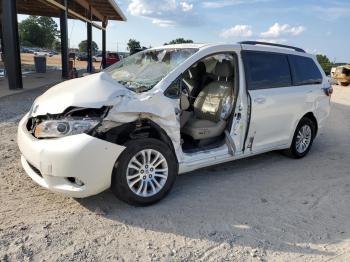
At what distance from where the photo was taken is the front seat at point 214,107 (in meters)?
5.02

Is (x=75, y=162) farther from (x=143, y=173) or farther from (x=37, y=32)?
(x=37, y=32)

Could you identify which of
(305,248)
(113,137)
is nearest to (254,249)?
(305,248)

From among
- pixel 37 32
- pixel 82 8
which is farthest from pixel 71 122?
pixel 37 32

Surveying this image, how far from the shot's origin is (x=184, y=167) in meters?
4.56

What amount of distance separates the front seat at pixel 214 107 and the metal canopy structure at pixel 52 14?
997 cm

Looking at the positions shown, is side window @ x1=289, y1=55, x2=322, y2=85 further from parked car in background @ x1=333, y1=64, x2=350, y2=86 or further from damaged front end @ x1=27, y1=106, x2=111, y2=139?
parked car in background @ x1=333, y1=64, x2=350, y2=86

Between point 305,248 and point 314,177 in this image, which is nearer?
point 305,248

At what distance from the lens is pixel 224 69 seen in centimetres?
537

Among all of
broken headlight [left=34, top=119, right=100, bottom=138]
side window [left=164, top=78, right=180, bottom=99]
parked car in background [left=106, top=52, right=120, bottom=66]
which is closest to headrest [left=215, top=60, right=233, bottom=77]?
side window [left=164, top=78, right=180, bottom=99]

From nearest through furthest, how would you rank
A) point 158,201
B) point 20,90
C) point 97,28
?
1. point 158,201
2. point 20,90
3. point 97,28

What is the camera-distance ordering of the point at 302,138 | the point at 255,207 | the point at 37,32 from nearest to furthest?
the point at 255,207 → the point at 302,138 → the point at 37,32

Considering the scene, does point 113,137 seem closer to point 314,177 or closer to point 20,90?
point 314,177

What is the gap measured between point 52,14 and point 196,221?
92.0 ft

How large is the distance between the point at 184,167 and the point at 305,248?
163 cm
